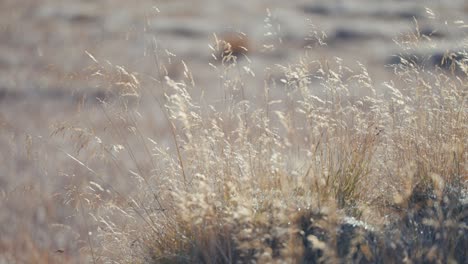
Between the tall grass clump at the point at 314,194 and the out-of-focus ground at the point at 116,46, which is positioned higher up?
the tall grass clump at the point at 314,194

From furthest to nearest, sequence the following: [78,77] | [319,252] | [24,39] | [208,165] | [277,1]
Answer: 1. [277,1]
2. [24,39]
3. [78,77]
4. [208,165]
5. [319,252]

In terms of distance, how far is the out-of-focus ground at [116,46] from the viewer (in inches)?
388

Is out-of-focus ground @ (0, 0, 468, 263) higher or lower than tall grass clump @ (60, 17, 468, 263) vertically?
lower

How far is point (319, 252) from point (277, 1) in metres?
21.2

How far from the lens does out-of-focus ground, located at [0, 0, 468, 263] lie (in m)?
9.85

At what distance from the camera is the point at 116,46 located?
18.3 metres

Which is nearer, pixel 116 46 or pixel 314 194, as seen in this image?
pixel 314 194

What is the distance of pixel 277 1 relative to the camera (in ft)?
80.3

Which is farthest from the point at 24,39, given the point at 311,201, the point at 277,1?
the point at 311,201

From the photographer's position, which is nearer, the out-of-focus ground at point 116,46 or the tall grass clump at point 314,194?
the tall grass clump at point 314,194

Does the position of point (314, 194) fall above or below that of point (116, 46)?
above

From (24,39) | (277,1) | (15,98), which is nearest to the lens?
(15,98)

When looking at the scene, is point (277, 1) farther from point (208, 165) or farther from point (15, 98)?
point (208, 165)

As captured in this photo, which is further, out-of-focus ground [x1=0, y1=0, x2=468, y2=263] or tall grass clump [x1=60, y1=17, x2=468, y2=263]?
out-of-focus ground [x1=0, y1=0, x2=468, y2=263]
